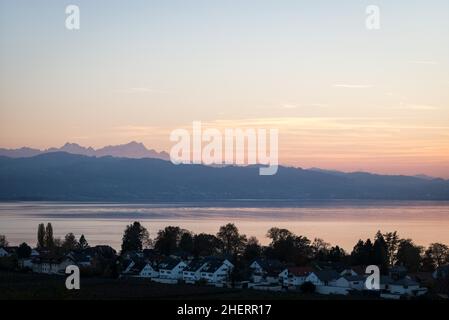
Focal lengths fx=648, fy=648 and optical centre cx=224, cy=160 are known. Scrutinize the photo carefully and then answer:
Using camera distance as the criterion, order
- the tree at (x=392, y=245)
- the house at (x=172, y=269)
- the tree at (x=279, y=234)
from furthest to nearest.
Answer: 1. the tree at (x=279, y=234)
2. the tree at (x=392, y=245)
3. the house at (x=172, y=269)

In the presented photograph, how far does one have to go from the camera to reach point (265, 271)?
19.7 metres

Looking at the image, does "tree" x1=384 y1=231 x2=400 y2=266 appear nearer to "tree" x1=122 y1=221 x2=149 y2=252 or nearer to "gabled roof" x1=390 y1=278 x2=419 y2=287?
"gabled roof" x1=390 y1=278 x2=419 y2=287

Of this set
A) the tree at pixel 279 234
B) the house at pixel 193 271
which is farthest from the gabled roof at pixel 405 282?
the tree at pixel 279 234

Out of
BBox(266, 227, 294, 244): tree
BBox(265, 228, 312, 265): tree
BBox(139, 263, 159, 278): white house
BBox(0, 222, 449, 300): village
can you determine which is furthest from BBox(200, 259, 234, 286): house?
BBox(266, 227, 294, 244): tree

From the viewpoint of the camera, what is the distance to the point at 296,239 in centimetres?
2483

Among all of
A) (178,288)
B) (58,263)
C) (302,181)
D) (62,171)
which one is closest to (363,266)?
(178,288)

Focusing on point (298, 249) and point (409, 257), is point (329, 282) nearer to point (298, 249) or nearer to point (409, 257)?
point (409, 257)

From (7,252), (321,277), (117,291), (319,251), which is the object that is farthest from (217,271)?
(7,252)

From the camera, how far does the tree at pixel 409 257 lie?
22.3 meters

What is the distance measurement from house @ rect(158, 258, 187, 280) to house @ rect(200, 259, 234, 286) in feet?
3.47

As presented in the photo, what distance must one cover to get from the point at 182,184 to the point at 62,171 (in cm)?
2897

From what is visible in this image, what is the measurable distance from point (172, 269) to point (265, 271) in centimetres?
303

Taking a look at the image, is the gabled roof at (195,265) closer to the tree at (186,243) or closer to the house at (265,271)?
the house at (265,271)

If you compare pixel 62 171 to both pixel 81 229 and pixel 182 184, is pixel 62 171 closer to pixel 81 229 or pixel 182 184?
pixel 182 184
